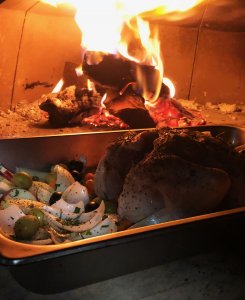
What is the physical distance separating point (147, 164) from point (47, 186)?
724 mm

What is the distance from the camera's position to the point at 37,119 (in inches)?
178

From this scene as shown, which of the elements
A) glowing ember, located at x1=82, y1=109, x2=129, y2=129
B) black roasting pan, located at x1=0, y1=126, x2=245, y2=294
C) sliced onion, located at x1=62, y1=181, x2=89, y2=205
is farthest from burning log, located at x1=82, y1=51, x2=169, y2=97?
black roasting pan, located at x1=0, y1=126, x2=245, y2=294

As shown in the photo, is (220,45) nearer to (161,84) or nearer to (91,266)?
(161,84)

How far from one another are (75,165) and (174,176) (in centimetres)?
94

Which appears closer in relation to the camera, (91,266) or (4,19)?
(91,266)

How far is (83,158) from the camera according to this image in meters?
2.81

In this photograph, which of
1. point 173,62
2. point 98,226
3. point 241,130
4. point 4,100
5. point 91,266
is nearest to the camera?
point 91,266

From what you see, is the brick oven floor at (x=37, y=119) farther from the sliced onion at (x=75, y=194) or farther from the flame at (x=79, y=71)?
the sliced onion at (x=75, y=194)

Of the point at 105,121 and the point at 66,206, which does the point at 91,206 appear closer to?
the point at 66,206

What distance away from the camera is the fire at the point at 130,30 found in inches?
179

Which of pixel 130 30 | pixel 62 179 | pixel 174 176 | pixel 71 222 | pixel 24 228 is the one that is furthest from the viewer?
pixel 130 30

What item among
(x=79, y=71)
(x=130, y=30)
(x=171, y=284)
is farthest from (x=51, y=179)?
(x=130, y=30)

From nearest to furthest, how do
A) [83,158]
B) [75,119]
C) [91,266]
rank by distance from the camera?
[91,266] < [83,158] < [75,119]

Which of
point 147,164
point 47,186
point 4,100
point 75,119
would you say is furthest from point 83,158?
point 4,100
